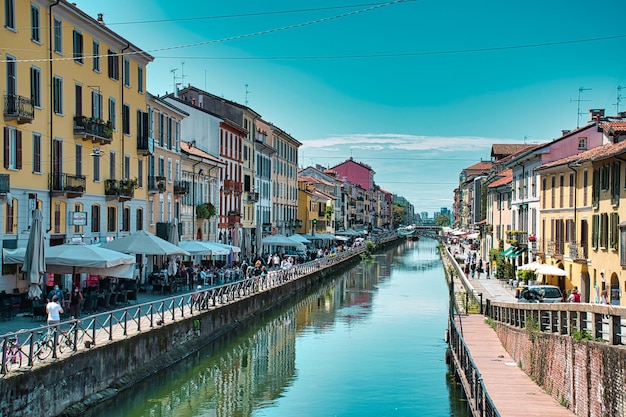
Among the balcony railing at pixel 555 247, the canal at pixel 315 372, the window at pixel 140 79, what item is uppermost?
the window at pixel 140 79

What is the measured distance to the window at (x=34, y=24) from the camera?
90.6 feet

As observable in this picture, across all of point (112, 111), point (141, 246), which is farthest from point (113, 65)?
point (141, 246)

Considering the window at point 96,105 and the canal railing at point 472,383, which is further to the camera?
the window at point 96,105

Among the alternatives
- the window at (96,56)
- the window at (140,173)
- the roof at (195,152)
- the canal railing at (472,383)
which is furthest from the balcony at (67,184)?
the roof at (195,152)

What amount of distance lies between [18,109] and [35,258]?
20.7 feet

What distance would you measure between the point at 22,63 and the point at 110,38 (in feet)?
28.6

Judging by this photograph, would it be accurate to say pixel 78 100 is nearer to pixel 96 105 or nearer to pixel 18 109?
pixel 96 105

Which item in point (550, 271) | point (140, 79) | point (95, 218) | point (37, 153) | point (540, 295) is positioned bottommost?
point (540, 295)

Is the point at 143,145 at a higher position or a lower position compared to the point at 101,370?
higher

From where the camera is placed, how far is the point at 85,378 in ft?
59.4

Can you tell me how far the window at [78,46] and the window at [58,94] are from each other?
5.21 feet

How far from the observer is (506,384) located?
19406 mm

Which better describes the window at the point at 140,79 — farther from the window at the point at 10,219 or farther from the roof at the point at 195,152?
the window at the point at 10,219

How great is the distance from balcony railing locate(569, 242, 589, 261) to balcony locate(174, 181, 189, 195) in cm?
2250
